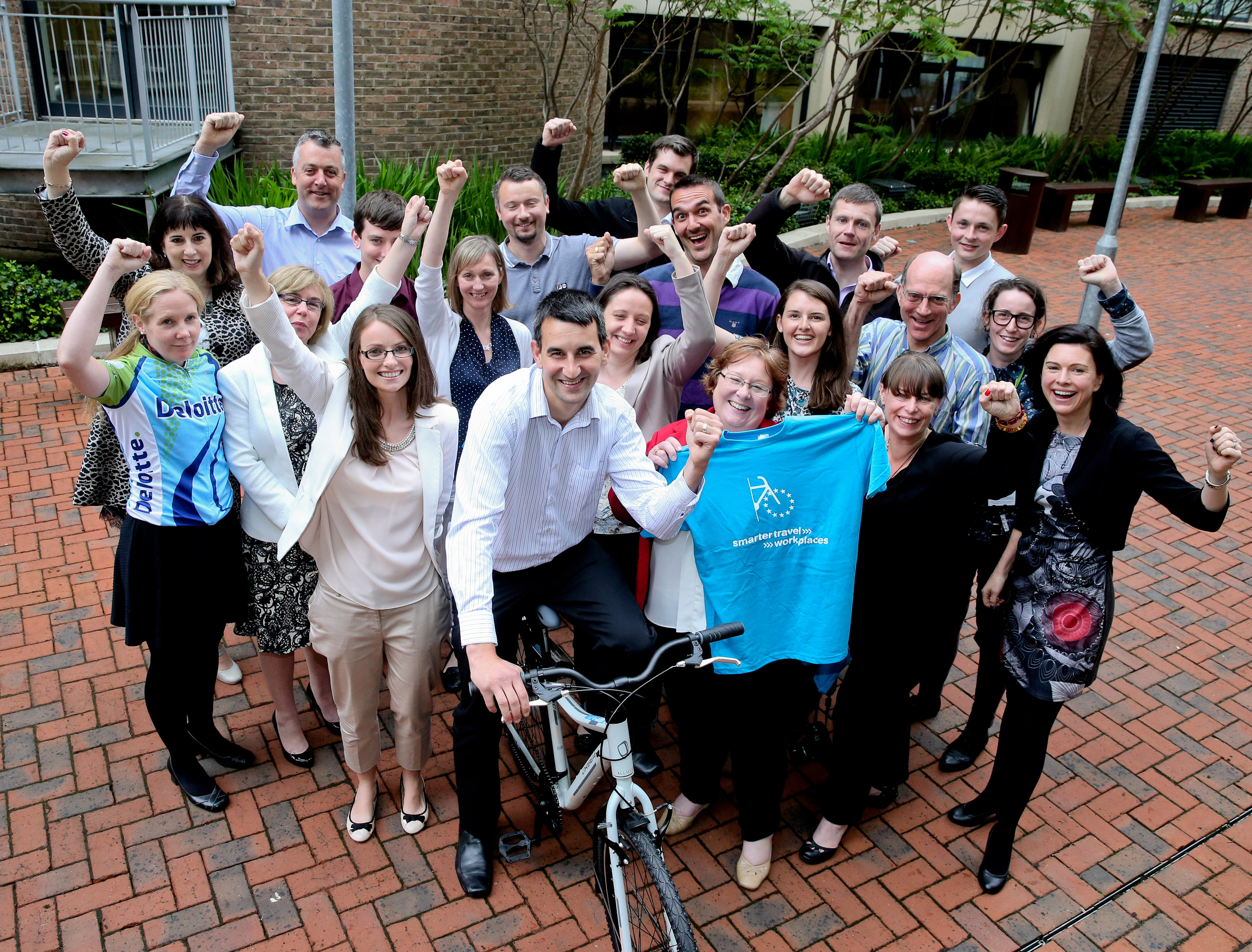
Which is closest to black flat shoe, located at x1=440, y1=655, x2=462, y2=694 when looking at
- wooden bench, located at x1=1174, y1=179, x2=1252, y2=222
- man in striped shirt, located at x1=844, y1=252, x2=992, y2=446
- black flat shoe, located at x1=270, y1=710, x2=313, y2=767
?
black flat shoe, located at x1=270, y1=710, x2=313, y2=767

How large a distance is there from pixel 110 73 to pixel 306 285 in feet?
28.6

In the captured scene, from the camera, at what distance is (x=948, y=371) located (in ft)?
13.3

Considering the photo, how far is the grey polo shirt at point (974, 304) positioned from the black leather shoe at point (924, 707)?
1689 millimetres

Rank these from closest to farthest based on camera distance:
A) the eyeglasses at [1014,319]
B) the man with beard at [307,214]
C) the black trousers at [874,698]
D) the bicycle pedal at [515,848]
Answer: the black trousers at [874,698] < the bicycle pedal at [515,848] < the eyeglasses at [1014,319] < the man with beard at [307,214]

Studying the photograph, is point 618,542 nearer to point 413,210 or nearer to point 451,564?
point 451,564

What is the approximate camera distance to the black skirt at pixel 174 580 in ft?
11.8

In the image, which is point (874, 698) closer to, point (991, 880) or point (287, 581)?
point (991, 880)

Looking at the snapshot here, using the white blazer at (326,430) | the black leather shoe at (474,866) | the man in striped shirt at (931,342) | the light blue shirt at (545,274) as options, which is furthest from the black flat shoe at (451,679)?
the man in striped shirt at (931,342)

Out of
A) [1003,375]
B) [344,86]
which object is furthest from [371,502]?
[344,86]

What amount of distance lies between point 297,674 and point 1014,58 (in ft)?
66.8

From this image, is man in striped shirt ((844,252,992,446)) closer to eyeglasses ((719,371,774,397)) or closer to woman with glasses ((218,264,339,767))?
eyeglasses ((719,371,774,397))

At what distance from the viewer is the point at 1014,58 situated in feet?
65.4

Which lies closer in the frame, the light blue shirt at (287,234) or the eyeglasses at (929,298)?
the eyeglasses at (929,298)

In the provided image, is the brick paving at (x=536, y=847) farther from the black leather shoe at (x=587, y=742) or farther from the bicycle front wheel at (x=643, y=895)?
the bicycle front wheel at (x=643, y=895)
